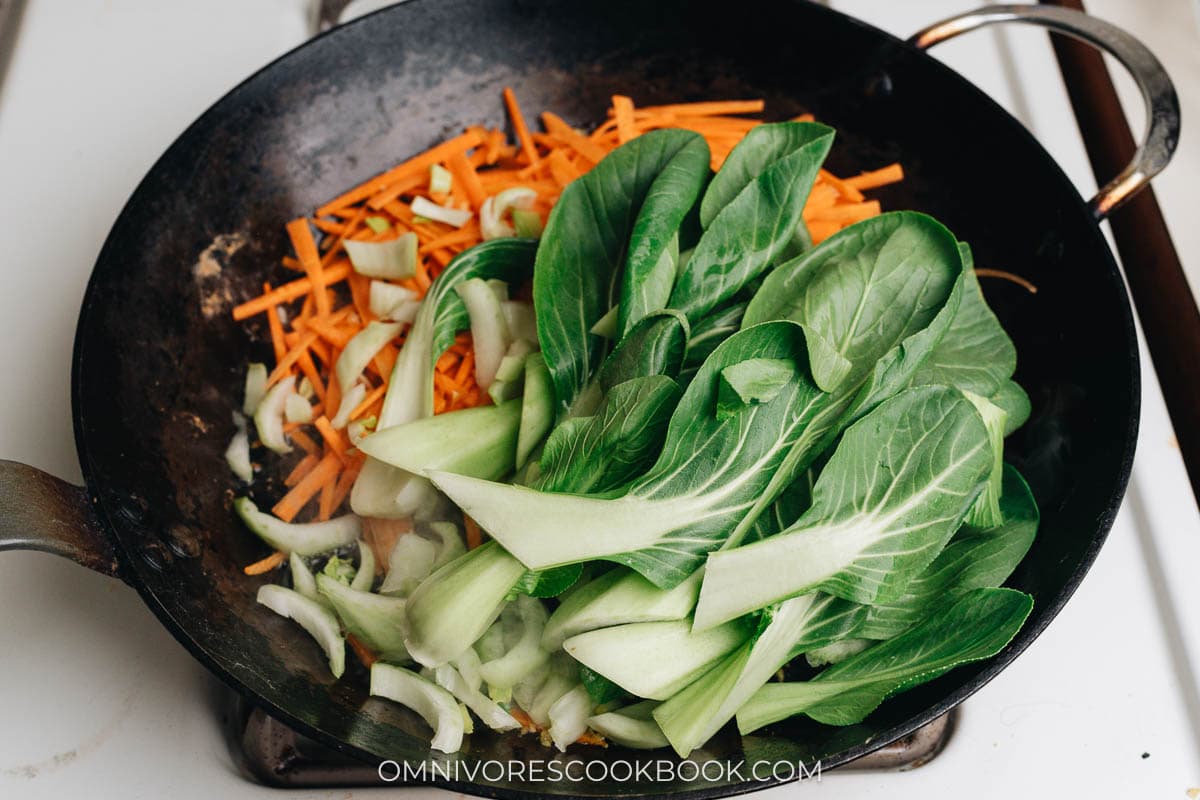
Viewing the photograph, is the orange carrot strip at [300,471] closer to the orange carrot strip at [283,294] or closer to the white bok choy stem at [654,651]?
the orange carrot strip at [283,294]

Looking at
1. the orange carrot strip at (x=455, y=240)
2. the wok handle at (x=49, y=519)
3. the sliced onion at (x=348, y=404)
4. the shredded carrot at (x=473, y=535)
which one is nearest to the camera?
the wok handle at (x=49, y=519)

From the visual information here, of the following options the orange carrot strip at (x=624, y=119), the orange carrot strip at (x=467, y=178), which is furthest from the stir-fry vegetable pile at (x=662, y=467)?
the orange carrot strip at (x=624, y=119)

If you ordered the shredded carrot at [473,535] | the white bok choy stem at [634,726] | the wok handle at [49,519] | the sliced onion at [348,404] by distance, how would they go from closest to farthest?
the wok handle at [49,519]
the white bok choy stem at [634,726]
the shredded carrot at [473,535]
the sliced onion at [348,404]

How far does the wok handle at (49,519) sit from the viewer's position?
67 cm

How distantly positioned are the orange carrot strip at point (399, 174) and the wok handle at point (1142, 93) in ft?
2.16

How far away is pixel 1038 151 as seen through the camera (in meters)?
1.00

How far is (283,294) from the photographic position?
1065mm

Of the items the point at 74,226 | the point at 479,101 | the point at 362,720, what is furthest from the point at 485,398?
the point at 74,226

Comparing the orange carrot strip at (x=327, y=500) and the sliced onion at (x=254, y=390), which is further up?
the sliced onion at (x=254, y=390)

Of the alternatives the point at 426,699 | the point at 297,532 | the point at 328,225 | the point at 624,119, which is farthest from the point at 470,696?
the point at 624,119

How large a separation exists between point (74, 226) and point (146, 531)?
531 mm

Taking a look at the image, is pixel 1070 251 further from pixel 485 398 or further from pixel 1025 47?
pixel 485 398

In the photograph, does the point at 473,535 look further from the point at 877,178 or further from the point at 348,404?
the point at 877,178

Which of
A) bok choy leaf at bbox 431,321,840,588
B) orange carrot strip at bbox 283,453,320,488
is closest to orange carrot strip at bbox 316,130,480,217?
orange carrot strip at bbox 283,453,320,488
